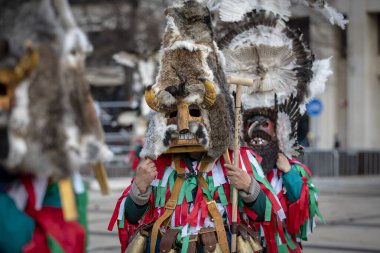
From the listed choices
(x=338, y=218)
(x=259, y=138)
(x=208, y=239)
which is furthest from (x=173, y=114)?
(x=338, y=218)

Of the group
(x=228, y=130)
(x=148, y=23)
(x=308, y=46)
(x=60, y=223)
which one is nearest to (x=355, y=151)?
(x=148, y=23)

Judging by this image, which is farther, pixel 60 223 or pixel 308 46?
pixel 308 46

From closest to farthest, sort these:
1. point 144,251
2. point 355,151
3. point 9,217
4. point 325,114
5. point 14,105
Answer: point 14,105, point 9,217, point 144,251, point 355,151, point 325,114

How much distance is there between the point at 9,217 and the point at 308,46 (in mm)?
4019

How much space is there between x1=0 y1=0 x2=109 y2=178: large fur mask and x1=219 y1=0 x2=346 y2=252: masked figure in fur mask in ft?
9.49

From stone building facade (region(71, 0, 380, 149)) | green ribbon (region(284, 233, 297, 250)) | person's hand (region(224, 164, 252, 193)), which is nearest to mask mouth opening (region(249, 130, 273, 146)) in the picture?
green ribbon (region(284, 233, 297, 250))

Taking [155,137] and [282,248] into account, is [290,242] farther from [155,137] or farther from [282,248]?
[155,137]

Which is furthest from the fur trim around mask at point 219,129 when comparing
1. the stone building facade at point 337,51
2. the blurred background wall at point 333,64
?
the stone building facade at point 337,51

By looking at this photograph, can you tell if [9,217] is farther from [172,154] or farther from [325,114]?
[325,114]

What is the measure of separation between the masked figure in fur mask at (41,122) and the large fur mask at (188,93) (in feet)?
→ 4.86

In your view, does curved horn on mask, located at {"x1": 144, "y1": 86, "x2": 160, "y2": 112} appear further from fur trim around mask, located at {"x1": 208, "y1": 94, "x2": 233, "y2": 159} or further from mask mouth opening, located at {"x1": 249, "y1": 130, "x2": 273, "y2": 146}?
mask mouth opening, located at {"x1": 249, "y1": 130, "x2": 273, "y2": 146}

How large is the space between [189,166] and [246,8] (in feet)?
5.34

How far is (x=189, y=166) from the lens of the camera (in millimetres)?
5125

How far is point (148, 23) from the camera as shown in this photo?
23.8m
